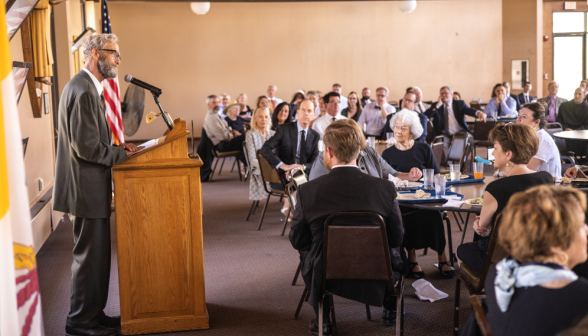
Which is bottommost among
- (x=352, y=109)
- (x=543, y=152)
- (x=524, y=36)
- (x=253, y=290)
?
(x=253, y=290)

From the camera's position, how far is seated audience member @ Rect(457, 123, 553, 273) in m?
2.82

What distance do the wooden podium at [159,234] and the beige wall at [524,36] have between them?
16712 millimetres

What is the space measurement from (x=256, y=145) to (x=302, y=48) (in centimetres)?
1042

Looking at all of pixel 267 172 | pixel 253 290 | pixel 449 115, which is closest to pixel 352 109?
pixel 449 115

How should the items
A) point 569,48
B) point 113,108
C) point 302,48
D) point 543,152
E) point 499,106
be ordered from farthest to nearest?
1. point 569,48
2. point 302,48
3. point 499,106
4. point 113,108
5. point 543,152

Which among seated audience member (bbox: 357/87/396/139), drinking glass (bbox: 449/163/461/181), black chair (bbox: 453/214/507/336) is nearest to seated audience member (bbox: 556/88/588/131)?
seated audience member (bbox: 357/87/396/139)

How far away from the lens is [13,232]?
163cm

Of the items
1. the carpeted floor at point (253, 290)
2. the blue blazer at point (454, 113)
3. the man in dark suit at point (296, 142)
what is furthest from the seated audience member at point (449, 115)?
the man in dark suit at point (296, 142)

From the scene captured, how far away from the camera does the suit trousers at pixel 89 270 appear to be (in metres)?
3.14

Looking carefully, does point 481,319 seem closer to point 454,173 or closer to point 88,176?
point 88,176

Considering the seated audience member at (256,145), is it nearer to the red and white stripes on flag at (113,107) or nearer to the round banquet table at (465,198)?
the red and white stripes on flag at (113,107)

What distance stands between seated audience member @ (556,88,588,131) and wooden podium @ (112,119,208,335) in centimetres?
830

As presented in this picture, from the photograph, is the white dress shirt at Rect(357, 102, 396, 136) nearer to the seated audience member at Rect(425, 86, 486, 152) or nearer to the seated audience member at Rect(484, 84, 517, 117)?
the seated audience member at Rect(425, 86, 486, 152)

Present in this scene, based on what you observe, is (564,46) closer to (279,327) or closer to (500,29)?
(500,29)
